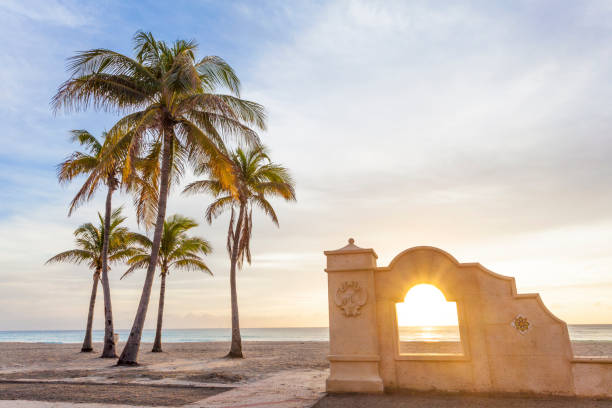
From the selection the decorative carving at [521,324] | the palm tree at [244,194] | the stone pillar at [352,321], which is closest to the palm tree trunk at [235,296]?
the palm tree at [244,194]

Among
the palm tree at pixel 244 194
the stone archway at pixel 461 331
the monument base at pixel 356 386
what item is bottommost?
the monument base at pixel 356 386

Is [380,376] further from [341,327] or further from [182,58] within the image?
[182,58]

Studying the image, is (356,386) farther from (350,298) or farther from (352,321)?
(350,298)

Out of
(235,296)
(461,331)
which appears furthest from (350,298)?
(235,296)

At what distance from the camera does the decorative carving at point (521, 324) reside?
7.71m

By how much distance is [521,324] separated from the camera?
776 centimetres

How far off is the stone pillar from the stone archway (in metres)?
0.02

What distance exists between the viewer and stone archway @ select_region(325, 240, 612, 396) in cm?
744

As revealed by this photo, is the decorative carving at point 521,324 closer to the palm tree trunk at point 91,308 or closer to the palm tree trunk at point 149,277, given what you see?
the palm tree trunk at point 149,277

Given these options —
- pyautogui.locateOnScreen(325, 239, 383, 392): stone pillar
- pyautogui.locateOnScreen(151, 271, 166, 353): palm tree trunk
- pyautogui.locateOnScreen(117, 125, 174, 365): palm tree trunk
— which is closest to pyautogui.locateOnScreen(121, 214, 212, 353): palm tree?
pyautogui.locateOnScreen(151, 271, 166, 353): palm tree trunk

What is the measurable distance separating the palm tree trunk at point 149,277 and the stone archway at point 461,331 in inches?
312

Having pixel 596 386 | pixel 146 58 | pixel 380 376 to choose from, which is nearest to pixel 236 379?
pixel 380 376

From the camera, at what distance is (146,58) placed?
14.6 meters

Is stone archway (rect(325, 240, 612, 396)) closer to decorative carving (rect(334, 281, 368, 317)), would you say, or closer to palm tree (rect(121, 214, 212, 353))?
decorative carving (rect(334, 281, 368, 317))
